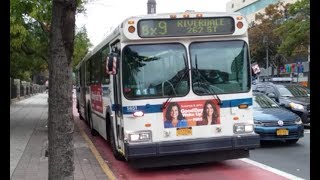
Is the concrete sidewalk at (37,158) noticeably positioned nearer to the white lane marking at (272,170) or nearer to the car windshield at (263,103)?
the white lane marking at (272,170)

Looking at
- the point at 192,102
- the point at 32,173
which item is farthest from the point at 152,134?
the point at 32,173

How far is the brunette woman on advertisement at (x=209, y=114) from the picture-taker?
9.58 m

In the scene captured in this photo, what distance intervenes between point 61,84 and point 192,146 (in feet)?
13.1

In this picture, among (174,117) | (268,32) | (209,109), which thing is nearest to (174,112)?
(174,117)

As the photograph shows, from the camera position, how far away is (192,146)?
9391mm

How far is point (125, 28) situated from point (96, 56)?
521 centimetres

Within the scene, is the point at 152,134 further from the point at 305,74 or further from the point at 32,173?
the point at 305,74

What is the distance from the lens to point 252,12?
86125 mm

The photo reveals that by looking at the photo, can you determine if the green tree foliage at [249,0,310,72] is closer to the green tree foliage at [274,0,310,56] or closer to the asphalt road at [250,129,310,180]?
the green tree foliage at [274,0,310,56]

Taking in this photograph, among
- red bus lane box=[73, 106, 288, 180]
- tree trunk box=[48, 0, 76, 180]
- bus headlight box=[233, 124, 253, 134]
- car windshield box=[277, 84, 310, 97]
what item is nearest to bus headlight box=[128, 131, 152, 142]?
red bus lane box=[73, 106, 288, 180]

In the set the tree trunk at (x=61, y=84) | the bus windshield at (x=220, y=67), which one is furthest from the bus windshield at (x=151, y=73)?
the tree trunk at (x=61, y=84)
